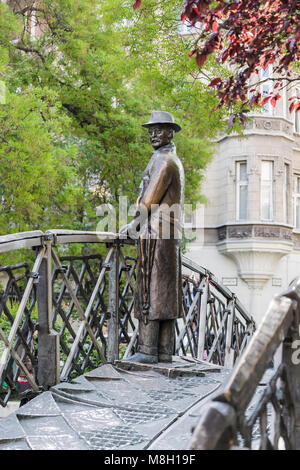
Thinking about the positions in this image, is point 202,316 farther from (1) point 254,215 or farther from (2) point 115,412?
(1) point 254,215

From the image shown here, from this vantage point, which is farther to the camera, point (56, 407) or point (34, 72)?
point (34, 72)

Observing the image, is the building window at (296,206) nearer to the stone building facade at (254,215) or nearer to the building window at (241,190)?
the stone building facade at (254,215)

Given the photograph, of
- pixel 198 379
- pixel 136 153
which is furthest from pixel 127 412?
pixel 136 153

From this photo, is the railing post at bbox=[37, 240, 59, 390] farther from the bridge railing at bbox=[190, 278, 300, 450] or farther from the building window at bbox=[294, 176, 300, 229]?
the building window at bbox=[294, 176, 300, 229]

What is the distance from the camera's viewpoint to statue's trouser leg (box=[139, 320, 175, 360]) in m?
5.18

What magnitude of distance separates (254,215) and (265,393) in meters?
18.0

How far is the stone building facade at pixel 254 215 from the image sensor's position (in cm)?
1966

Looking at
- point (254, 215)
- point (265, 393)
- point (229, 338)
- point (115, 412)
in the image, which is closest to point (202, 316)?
point (229, 338)

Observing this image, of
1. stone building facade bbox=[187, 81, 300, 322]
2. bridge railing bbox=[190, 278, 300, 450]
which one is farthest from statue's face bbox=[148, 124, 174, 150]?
stone building facade bbox=[187, 81, 300, 322]

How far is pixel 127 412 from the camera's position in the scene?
3.76 m

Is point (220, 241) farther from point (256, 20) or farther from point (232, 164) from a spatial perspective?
point (256, 20)

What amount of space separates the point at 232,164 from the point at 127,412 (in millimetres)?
17286

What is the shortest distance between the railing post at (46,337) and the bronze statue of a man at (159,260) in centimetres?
92

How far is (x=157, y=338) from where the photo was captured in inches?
206
